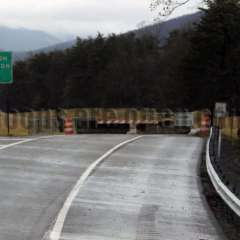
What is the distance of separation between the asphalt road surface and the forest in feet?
106

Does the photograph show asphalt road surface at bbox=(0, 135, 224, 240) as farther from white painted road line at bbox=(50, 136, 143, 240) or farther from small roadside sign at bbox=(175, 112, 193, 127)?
small roadside sign at bbox=(175, 112, 193, 127)

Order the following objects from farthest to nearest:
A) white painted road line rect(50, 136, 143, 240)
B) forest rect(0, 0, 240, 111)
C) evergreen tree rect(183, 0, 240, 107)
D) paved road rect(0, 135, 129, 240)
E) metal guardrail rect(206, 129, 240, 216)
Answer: forest rect(0, 0, 240, 111)
evergreen tree rect(183, 0, 240, 107)
metal guardrail rect(206, 129, 240, 216)
paved road rect(0, 135, 129, 240)
white painted road line rect(50, 136, 143, 240)

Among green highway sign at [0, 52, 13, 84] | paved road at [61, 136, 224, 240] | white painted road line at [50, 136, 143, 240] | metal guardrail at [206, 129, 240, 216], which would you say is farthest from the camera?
green highway sign at [0, 52, 13, 84]

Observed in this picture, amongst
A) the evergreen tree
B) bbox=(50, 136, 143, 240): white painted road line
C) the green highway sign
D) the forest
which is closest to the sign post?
the green highway sign

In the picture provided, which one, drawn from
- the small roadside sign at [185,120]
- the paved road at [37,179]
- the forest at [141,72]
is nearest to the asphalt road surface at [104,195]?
the paved road at [37,179]

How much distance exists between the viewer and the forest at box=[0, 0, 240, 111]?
6016cm

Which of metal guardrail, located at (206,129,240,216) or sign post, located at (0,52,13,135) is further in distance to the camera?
sign post, located at (0,52,13,135)

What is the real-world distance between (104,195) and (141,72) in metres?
75.4

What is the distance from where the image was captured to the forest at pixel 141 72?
197 ft

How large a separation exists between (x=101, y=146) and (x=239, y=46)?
3507cm

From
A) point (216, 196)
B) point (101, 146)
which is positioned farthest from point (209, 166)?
point (101, 146)

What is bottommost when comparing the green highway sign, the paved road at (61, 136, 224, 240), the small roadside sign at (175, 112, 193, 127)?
the paved road at (61, 136, 224, 240)

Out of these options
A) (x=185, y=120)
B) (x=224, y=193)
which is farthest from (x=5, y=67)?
(x=224, y=193)

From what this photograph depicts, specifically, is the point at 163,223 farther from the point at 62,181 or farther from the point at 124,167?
the point at 124,167
